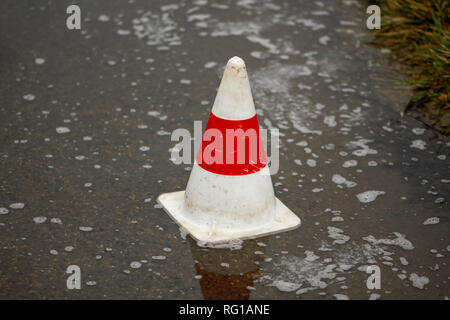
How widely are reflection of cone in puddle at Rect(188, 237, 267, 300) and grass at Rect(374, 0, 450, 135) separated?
6.18ft

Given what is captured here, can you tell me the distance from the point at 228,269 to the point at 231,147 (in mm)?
597

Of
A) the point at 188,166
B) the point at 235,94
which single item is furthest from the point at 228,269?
the point at 188,166

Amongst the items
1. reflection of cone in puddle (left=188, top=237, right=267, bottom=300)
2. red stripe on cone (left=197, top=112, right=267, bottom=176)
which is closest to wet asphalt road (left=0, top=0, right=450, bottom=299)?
reflection of cone in puddle (left=188, top=237, right=267, bottom=300)

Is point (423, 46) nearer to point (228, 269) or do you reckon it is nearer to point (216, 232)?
point (216, 232)

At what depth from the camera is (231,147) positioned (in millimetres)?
3088

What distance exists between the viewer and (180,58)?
5.11 meters

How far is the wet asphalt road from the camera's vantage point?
116 inches

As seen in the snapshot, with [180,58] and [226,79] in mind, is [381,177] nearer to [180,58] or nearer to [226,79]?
[226,79]

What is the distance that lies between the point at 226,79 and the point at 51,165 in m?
1.32

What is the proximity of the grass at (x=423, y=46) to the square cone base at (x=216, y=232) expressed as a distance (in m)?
1.51

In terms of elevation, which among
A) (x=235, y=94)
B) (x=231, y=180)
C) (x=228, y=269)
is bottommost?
(x=228, y=269)

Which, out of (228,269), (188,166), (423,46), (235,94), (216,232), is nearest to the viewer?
(228,269)

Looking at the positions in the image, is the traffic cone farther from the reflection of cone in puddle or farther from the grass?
the grass
